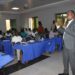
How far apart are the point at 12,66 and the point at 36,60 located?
0.90 meters

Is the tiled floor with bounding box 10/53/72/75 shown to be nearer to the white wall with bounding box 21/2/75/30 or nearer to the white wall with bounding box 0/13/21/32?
the white wall with bounding box 21/2/75/30

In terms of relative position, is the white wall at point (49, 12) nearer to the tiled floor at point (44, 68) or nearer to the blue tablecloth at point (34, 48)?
the blue tablecloth at point (34, 48)

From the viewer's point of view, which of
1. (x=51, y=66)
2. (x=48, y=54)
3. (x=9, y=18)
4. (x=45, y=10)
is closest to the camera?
(x=51, y=66)

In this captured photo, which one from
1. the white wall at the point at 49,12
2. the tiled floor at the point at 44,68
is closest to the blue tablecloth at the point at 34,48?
the tiled floor at the point at 44,68

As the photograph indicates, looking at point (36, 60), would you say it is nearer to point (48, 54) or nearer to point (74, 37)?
point (48, 54)

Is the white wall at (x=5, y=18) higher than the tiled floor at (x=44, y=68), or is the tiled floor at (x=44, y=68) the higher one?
the white wall at (x=5, y=18)

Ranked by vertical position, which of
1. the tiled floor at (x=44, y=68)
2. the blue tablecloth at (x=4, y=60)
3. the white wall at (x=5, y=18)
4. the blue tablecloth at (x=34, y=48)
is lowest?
the tiled floor at (x=44, y=68)

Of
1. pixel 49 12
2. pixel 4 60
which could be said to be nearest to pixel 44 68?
pixel 4 60

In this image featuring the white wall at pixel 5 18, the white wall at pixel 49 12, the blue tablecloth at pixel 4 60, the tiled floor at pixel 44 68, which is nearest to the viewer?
the blue tablecloth at pixel 4 60

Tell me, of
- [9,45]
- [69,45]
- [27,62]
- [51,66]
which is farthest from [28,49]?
[69,45]

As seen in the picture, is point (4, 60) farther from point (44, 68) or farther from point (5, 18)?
point (5, 18)

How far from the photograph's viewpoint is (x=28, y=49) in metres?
4.34

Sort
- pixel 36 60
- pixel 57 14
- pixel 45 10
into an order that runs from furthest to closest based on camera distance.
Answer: pixel 45 10, pixel 57 14, pixel 36 60

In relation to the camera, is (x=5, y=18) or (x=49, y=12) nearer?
(x=49, y=12)
